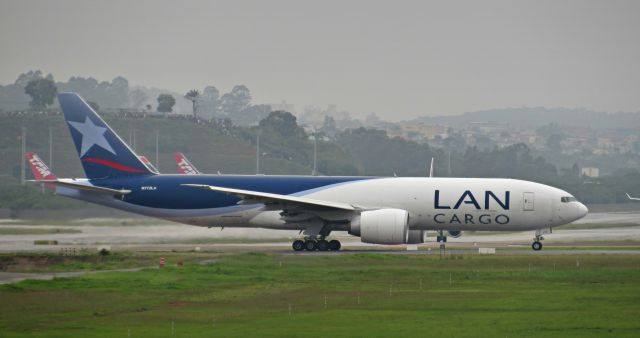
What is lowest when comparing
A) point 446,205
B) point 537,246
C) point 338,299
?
point 338,299

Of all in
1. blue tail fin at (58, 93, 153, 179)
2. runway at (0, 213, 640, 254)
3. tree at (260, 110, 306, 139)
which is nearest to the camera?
blue tail fin at (58, 93, 153, 179)

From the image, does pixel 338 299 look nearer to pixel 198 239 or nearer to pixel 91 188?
pixel 91 188

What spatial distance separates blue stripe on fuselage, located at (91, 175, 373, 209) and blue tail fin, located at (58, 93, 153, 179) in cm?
70

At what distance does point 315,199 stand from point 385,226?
5.19 meters

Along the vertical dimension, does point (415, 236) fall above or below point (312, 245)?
above

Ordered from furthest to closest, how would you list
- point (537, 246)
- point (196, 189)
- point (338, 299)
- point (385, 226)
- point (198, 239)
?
1. point (198, 239)
2. point (196, 189)
3. point (537, 246)
4. point (385, 226)
5. point (338, 299)

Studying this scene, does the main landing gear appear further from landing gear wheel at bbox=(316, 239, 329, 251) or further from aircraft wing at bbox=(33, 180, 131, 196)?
aircraft wing at bbox=(33, 180, 131, 196)

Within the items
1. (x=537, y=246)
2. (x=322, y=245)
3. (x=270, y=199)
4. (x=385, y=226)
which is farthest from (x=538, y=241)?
(x=270, y=199)

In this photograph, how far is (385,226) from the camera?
2199 inches

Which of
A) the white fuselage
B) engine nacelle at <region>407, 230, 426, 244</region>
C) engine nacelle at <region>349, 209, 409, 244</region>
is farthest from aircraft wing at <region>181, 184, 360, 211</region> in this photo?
engine nacelle at <region>407, 230, 426, 244</region>

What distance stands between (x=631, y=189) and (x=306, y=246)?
87.2m

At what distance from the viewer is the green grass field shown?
31.4 meters

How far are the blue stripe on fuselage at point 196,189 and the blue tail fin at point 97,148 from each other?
70 cm

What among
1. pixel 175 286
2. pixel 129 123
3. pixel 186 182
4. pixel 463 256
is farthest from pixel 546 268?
pixel 129 123
